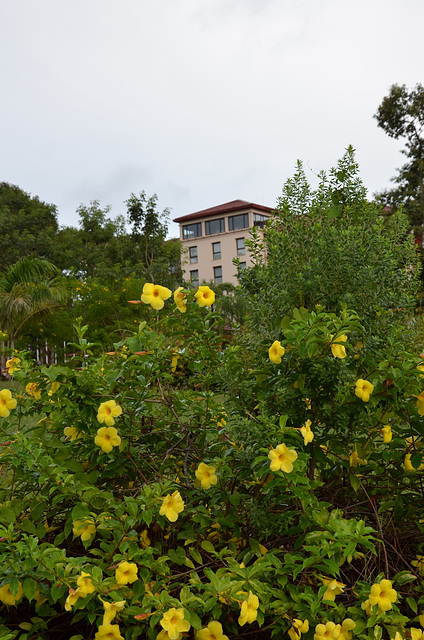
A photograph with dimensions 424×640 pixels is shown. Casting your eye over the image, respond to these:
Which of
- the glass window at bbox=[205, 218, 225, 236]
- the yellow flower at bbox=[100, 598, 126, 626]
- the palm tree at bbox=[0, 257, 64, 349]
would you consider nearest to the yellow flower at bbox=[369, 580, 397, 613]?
the yellow flower at bbox=[100, 598, 126, 626]

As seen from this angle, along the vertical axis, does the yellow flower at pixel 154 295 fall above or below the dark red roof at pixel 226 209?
below

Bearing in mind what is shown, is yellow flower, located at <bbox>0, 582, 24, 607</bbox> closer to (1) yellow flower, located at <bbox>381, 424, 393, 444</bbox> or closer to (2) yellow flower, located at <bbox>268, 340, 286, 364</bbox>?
(2) yellow flower, located at <bbox>268, 340, 286, 364</bbox>

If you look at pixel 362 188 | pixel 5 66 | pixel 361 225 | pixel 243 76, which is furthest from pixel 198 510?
pixel 5 66

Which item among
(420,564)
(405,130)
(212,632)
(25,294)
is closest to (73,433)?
(212,632)

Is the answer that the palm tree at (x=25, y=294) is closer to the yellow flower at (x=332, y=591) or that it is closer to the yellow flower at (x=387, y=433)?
the yellow flower at (x=387, y=433)

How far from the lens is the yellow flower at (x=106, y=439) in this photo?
1559mm

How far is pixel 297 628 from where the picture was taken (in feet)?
4.57

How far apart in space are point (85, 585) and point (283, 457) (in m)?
0.59

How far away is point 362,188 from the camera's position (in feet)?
7.30

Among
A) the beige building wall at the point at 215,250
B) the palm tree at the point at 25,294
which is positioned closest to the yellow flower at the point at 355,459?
the palm tree at the point at 25,294

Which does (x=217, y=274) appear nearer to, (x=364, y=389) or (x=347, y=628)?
(x=364, y=389)

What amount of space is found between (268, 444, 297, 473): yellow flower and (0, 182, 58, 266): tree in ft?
79.9

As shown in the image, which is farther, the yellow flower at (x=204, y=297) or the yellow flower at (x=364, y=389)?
the yellow flower at (x=204, y=297)

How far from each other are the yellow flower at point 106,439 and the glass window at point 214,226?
43068 mm
